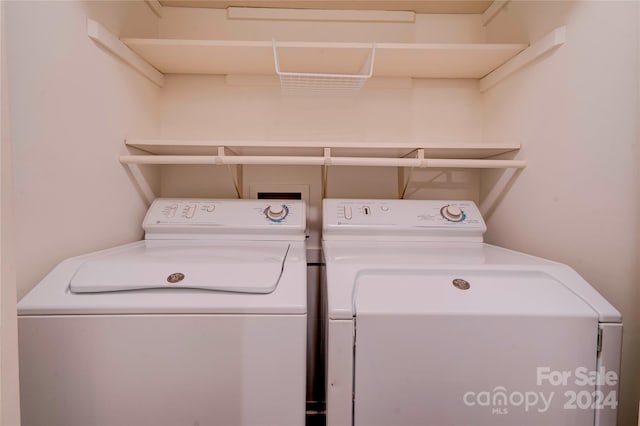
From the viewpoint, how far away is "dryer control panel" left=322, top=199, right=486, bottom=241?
1.40 meters

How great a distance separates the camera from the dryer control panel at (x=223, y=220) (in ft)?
4.62

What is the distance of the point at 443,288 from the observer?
0.88m

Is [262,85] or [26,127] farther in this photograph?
[262,85]

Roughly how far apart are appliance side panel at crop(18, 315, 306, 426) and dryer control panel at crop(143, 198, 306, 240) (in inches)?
25.0

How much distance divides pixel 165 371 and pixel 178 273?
27cm

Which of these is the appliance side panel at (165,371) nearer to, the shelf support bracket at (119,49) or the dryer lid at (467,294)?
the dryer lid at (467,294)

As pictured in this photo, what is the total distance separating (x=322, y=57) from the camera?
56.4 inches

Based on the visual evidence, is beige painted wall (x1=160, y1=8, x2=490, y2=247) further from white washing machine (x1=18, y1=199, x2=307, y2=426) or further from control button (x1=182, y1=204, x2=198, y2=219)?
white washing machine (x1=18, y1=199, x2=307, y2=426)

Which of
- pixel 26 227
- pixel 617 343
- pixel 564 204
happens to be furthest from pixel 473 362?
pixel 26 227

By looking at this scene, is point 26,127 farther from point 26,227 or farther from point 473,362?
point 473,362

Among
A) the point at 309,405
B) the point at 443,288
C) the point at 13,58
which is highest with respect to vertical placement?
the point at 13,58

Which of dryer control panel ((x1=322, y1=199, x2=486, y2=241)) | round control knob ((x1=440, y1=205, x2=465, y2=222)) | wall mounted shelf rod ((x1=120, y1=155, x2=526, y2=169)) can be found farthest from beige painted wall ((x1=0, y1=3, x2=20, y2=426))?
round control knob ((x1=440, y1=205, x2=465, y2=222))

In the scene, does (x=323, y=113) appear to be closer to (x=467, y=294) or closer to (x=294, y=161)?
(x=294, y=161)

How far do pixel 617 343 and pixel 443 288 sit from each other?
480mm
